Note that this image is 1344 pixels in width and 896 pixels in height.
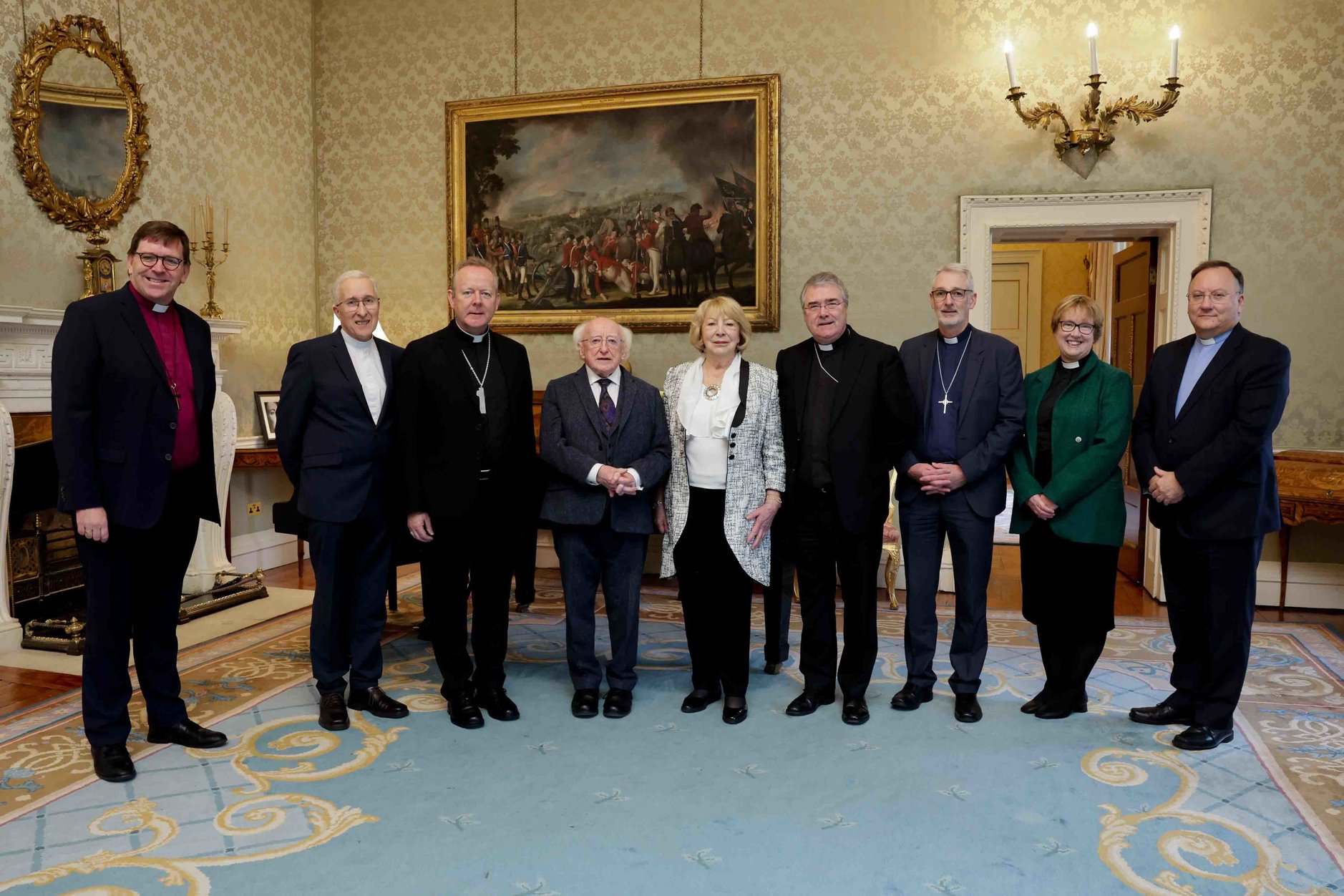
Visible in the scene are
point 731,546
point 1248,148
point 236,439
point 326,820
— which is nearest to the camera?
point 326,820

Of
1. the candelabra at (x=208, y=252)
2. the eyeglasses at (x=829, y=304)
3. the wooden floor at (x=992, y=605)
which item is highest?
the candelabra at (x=208, y=252)

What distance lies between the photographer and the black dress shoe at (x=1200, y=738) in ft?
10.2

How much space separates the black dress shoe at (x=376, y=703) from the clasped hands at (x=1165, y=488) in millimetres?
2770

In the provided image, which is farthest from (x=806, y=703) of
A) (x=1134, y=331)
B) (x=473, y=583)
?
(x=1134, y=331)

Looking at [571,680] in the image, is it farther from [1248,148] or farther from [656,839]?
[1248,148]

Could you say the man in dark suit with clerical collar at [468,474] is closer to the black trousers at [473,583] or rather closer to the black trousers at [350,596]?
the black trousers at [473,583]

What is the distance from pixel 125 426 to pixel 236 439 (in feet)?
11.1

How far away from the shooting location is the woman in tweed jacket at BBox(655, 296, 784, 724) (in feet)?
10.9

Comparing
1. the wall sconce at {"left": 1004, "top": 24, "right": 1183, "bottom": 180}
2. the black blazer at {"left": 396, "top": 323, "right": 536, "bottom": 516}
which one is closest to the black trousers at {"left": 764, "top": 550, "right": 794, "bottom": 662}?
the black blazer at {"left": 396, "top": 323, "right": 536, "bottom": 516}

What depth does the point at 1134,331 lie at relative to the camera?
6.17m

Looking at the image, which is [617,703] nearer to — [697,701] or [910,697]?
[697,701]

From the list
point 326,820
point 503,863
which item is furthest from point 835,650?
point 326,820

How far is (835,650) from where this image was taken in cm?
348

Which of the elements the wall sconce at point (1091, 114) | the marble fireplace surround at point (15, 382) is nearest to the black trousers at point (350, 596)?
the marble fireplace surround at point (15, 382)
